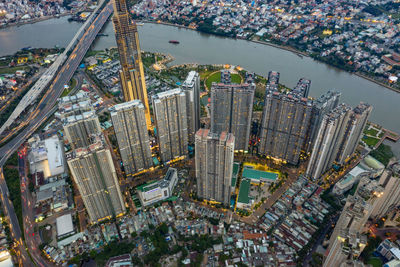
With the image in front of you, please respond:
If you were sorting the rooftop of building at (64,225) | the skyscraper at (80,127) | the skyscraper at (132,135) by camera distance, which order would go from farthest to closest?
the skyscraper at (132,135), the skyscraper at (80,127), the rooftop of building at (64,225)

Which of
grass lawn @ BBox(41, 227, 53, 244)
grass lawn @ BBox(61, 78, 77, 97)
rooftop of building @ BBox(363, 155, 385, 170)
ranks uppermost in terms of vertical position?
grass lawn @ BBox(61, 78, 77, 97)

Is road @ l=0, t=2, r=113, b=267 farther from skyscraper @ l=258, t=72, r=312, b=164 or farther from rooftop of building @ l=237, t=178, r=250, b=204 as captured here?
skyscraper @ l=258, t=72, r=312, b=164

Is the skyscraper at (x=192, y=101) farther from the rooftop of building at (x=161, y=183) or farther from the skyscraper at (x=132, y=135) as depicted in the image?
the rooftop of building at (x=161, y=183)

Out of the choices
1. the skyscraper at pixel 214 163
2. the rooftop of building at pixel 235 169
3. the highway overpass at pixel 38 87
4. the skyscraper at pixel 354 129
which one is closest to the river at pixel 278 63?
the highway overpass at pixel 38 87

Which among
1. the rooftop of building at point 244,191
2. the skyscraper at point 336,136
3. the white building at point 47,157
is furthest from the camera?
the white building at point 47,157

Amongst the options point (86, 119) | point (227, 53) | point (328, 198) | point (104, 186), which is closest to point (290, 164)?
point (328, 198)

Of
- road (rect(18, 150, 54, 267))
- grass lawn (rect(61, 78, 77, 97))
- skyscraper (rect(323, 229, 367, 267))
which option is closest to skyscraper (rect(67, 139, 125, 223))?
road (rect(18, 150, 54, 267))

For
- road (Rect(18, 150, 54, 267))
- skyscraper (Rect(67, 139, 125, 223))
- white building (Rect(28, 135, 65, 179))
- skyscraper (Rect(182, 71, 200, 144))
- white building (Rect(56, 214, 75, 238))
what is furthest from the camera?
white building (Rect(28, 135, 65, 179))

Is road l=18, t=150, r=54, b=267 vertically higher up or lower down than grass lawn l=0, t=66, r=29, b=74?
lower down
